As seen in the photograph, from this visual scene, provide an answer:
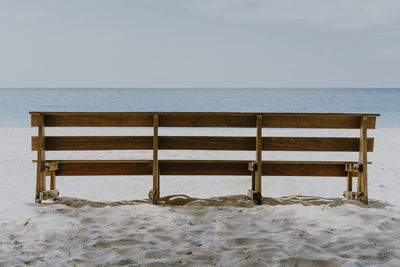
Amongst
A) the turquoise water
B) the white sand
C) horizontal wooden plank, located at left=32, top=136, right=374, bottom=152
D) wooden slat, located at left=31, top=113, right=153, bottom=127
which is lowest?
the white sand

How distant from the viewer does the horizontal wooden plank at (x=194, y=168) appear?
5895 millimetres

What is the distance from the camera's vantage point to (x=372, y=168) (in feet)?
29.6

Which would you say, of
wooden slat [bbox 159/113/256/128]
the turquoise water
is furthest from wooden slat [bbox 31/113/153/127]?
the turquoise water

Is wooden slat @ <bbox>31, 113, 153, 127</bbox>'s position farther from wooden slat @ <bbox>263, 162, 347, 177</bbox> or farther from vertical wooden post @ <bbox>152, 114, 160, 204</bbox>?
wooden slat @ <bbox>263, 162, 347, 177</bbox>

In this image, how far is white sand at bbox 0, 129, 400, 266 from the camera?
349 centimetres

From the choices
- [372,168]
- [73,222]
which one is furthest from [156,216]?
[372,168]

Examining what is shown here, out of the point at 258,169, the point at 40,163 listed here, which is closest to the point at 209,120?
the point at 258,169

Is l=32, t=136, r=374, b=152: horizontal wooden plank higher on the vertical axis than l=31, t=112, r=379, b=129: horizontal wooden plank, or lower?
lower

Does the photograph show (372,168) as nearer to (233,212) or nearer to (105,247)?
(233,212)

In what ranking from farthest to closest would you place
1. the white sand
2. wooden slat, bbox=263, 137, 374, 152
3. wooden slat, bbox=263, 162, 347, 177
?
1. wooden slat, bbox=263, 162, 347, 177
2. wooden slat, bbox=263, 137, 374, 152
3. the white sand

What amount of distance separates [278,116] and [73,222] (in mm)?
3296

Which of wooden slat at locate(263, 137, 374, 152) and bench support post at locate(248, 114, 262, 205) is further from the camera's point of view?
wooden slat at locate(263, 137, 374, 152)

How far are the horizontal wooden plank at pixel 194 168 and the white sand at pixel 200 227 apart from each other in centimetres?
44

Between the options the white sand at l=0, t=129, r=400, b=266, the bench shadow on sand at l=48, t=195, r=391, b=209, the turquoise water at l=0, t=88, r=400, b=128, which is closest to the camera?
the white sand at l=0, t=129, r=400, b=266
